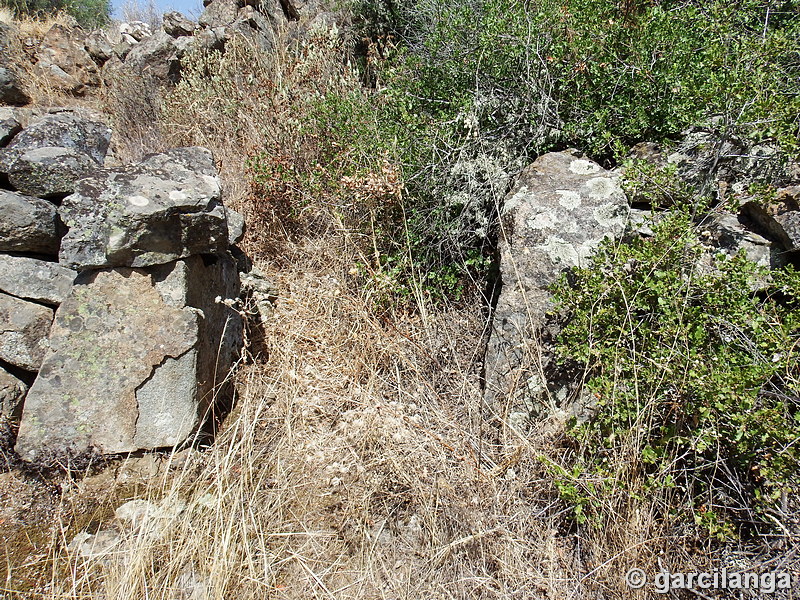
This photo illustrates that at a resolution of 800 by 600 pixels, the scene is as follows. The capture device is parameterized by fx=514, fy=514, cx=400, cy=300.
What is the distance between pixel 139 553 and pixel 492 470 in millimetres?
1540

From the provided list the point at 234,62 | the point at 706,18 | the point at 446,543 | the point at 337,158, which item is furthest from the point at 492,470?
the point at 234,62

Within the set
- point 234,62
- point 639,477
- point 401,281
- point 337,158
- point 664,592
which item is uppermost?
point 234,62

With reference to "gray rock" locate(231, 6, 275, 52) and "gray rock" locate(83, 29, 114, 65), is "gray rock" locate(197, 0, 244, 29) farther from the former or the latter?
"gray rock" locate(83, 29, 114, 65)

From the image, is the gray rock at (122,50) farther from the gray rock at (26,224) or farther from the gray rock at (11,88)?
the gray rock at (26,224)

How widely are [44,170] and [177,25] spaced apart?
5355mm

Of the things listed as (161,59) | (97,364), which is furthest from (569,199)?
(161,59)

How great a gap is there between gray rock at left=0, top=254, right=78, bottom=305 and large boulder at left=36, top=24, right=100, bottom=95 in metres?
5.18

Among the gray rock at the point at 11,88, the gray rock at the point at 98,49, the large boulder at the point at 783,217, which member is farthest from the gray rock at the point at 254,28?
the large boulder at the point at 783,217

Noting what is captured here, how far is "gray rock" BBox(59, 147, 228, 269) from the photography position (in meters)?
2.68

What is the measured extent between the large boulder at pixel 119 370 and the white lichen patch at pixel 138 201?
1.16 feet

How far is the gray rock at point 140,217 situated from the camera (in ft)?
8.78

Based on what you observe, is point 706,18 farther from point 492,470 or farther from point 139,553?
point 139,553

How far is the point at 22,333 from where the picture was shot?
2.99 metres

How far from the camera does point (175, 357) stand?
2.80 metres
